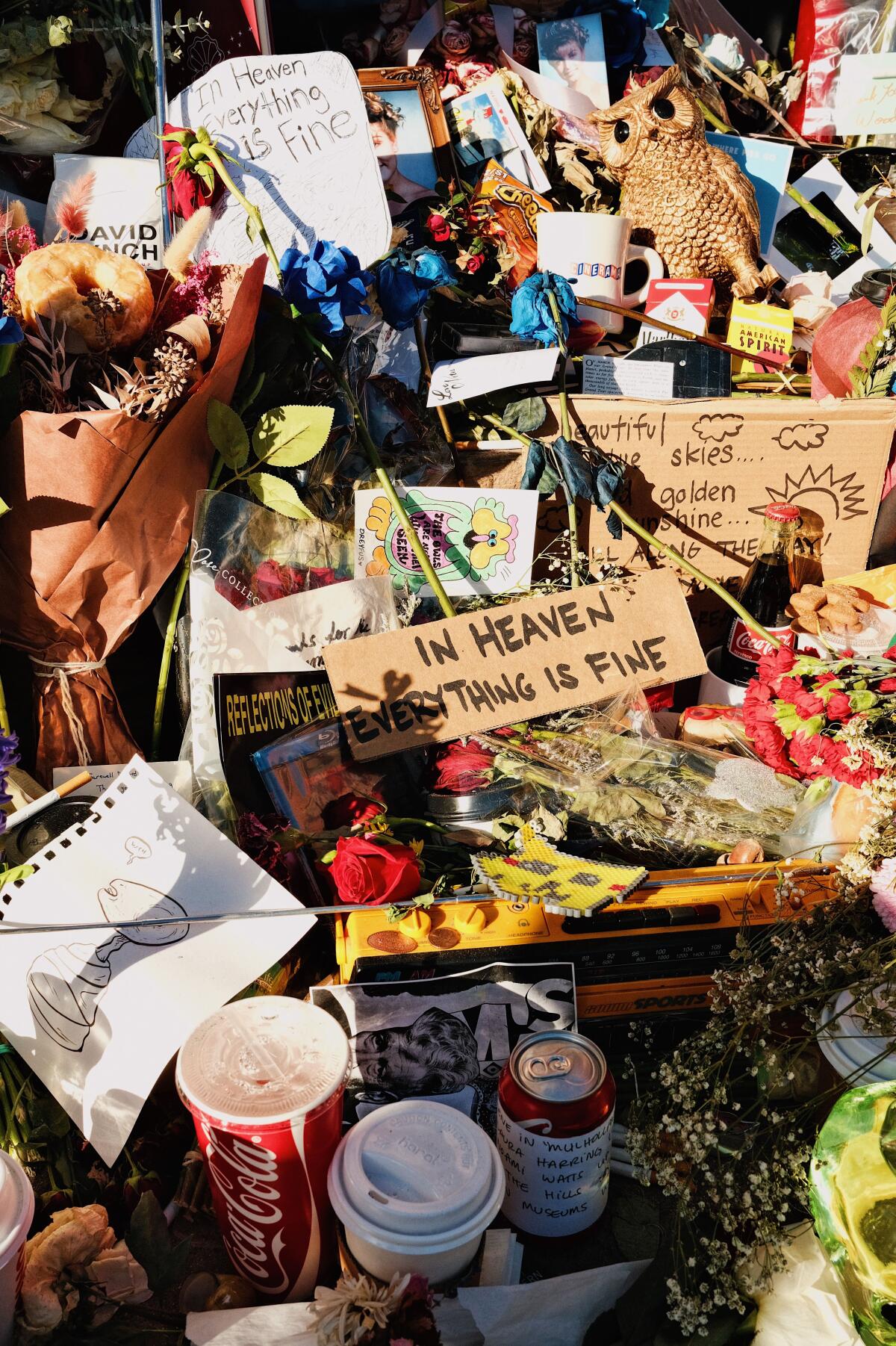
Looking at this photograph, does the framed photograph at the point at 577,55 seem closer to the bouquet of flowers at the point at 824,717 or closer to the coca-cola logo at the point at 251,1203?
the bouquet of flowers at the point at 824,717

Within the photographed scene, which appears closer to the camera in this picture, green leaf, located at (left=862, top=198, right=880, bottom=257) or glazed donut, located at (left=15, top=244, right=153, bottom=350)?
glazed donut, located at (left=15, top=244, right=153, bottom=350)

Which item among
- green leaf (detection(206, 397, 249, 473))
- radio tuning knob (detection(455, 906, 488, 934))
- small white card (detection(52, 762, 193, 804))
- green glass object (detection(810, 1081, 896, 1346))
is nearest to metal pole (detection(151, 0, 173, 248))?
green leaf (detection(206, 397, 249, 473))

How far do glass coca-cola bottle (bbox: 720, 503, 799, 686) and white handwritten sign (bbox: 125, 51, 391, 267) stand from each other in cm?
86

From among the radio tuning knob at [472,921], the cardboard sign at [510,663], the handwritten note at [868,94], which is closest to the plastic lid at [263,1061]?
the radio tuning knob at [472,921]

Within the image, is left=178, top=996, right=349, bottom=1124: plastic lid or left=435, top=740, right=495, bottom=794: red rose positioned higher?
left=178, top=996, right=349, bottom=1124: plastic lid

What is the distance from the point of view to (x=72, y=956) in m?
1.21

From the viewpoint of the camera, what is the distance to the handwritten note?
A: 2715 mm

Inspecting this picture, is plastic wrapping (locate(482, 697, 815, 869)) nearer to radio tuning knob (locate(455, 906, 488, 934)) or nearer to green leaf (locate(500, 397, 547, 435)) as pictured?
radio tuning knob (locate(455, 906, 488, 934))

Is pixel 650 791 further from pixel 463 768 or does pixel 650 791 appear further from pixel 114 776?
pixel 114 776

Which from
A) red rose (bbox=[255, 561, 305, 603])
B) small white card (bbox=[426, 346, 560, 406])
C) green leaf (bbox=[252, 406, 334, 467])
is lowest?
red rose (bbox=[255, 561, 305, 603])

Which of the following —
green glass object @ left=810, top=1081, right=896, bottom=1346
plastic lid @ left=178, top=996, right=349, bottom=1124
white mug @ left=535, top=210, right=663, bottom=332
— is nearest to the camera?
green glass object @ left=810, top=1081, right=896, bottom=1346

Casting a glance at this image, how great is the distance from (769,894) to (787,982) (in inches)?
8.5

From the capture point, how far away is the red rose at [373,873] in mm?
1265

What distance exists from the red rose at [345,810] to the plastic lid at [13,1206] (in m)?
0.61
